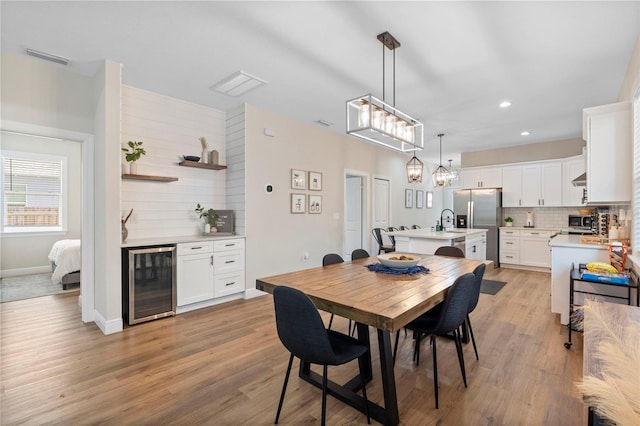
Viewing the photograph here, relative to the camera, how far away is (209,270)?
158 inches

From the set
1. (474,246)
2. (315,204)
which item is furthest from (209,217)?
(474,246)

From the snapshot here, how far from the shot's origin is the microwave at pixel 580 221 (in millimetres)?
5949

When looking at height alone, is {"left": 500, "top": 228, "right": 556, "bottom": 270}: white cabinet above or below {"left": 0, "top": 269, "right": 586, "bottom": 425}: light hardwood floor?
above

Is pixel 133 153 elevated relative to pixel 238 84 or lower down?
lower down

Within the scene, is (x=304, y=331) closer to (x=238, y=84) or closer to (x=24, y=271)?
(x=238, y=84)

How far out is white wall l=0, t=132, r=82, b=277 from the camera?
18.4ft

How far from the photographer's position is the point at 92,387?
2.23 meters

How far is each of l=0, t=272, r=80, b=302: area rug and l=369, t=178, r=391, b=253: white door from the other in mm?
5681

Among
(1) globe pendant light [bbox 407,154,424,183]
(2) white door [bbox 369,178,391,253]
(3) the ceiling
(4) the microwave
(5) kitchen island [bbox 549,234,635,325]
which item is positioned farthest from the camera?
(2) white door [bbox 369,178,391,253]

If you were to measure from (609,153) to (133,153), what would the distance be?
204 inches

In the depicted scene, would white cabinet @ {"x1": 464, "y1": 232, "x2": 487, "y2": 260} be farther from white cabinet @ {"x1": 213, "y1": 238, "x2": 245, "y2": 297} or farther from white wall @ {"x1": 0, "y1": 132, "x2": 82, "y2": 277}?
white wall @ {"x1": 0, "y1": 132, "x2": 82, "y2": 277}

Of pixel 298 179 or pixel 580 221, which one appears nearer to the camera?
pixel 298 179

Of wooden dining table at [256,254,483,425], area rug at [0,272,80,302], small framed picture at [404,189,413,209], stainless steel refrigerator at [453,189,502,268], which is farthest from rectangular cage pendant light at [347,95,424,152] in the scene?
small framed picture at [404,189,413,209]

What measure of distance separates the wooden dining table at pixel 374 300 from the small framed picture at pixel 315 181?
2908 millimetres
